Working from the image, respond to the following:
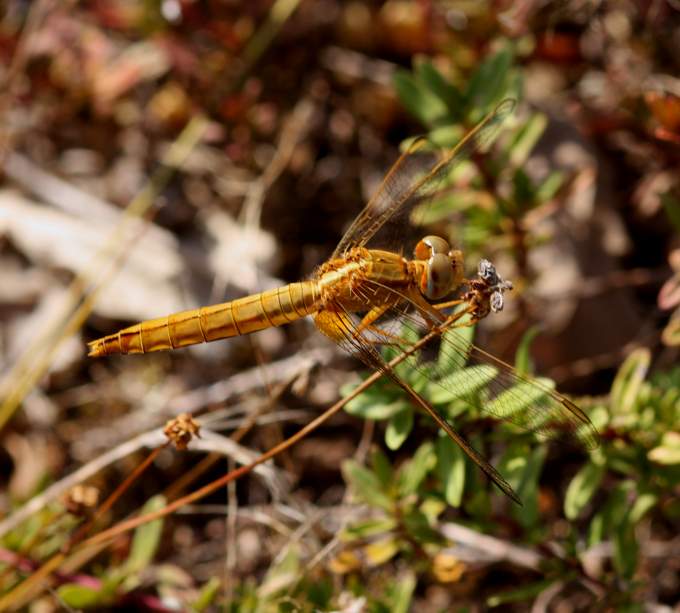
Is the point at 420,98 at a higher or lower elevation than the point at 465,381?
higher

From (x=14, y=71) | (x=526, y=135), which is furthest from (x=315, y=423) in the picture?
(x=14, y=71)

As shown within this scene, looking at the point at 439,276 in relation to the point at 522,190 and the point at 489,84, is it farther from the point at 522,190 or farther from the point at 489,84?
the point at 489,84

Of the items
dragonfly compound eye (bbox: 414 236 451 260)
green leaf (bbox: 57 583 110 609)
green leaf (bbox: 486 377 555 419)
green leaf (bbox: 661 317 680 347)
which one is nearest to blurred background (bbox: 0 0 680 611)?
green leaf (bbox: 57 583 110 609)

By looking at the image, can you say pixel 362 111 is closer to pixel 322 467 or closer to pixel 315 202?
pixel 315 202

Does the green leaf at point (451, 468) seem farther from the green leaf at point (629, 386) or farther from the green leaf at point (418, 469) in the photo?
the green leaf at point (629, 386)

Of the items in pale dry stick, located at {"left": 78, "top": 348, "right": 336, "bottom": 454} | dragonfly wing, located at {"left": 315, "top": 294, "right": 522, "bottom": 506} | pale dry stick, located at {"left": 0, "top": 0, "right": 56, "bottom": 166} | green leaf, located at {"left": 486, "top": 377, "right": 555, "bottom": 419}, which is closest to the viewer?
dragonfly wing, located at {"left": 315, "top": 294, "right": 522, "bottom": 506}

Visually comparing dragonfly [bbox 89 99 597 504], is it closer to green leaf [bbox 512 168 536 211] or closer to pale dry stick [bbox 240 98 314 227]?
green leaf [bbox 512 168 536 211]

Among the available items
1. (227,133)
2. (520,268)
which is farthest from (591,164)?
(227,133)

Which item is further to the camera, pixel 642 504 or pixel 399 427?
pixel 642 504
